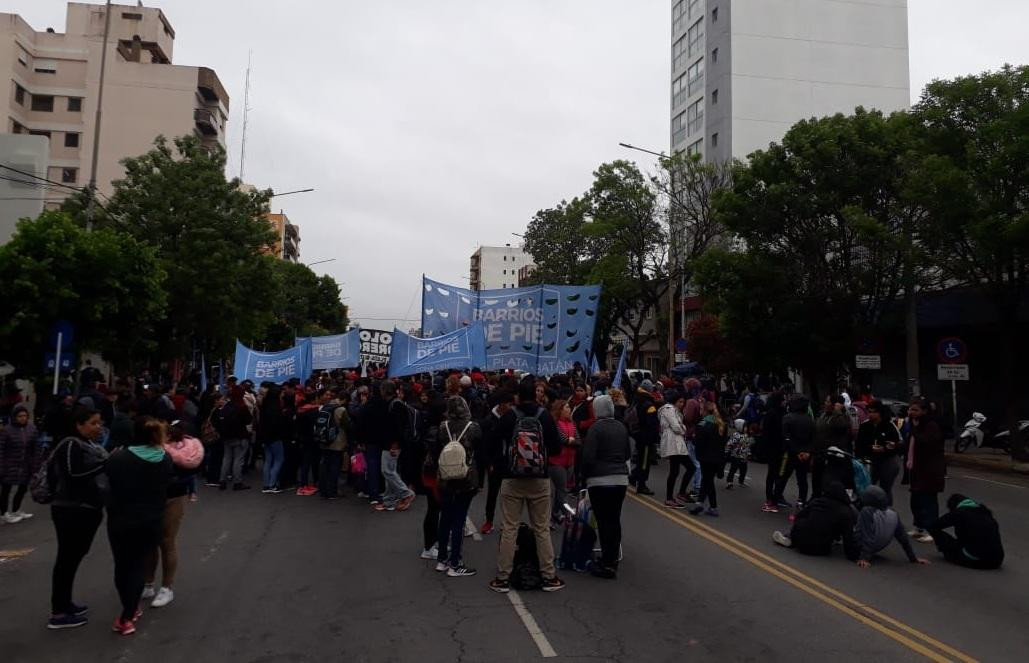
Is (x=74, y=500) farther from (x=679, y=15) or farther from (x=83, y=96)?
(x=679, y=15)

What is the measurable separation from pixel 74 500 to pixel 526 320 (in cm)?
1148

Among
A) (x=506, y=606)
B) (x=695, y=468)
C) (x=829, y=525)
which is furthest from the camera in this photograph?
(x=695, y=468)

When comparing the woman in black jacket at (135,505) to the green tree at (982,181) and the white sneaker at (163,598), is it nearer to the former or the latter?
the white sneaker at (163,598)

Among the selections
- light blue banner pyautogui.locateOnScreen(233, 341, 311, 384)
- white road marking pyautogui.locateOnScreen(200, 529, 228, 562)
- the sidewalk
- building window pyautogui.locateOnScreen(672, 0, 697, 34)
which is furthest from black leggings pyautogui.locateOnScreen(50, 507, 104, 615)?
building window pyautogui.locateOnScreen(672, 0, 697, 34)

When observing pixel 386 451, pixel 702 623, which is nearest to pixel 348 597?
pixel 702 623

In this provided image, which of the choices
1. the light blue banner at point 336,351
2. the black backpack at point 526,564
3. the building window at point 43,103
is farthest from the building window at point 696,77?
the black backpack at point 526,564

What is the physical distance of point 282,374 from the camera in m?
16.2

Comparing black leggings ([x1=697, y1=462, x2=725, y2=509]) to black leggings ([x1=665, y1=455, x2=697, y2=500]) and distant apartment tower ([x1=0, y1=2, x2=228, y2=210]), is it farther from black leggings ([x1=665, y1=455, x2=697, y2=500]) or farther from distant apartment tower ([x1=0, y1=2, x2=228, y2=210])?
distant apartment tower ([x1=0, y1=2, x2=228, y2=210])

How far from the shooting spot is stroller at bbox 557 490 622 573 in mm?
7391

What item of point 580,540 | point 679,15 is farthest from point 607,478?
point 679,15

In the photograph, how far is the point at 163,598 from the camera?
638cm

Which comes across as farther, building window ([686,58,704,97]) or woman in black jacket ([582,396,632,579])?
building window ([686,58,704,97])

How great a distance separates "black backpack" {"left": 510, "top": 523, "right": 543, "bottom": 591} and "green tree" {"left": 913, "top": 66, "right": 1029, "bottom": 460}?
46.3ft

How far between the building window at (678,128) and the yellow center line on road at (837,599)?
4728cm
